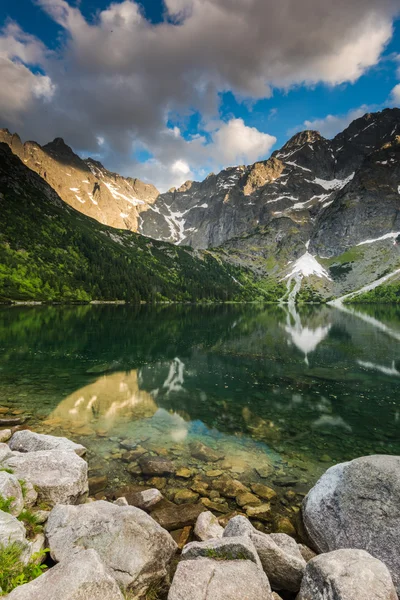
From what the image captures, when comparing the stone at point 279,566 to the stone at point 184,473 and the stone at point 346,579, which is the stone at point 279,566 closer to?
the stone at point 346,579

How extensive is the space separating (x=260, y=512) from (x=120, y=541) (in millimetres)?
8065

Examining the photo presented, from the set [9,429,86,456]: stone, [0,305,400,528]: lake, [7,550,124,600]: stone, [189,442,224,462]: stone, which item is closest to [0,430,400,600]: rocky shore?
[7,550,124,600]: stone

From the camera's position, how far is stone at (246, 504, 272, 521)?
1404 centimetres

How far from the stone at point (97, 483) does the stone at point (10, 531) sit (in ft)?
A: 25.1

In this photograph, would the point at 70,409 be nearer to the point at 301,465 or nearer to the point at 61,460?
the point at 61,460

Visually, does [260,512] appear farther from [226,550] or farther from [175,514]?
[226,550]

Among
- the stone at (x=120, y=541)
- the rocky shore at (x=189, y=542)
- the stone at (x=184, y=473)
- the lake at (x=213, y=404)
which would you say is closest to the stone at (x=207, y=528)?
the rocky shore at (x=189, y=542)

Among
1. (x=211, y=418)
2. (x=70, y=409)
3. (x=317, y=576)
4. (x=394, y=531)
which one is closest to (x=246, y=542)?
(x=317, y=576)

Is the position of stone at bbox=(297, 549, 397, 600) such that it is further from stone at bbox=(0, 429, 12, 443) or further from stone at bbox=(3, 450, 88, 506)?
stone at bbox=(0, 429, 12, 443)

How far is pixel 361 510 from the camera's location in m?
11.1

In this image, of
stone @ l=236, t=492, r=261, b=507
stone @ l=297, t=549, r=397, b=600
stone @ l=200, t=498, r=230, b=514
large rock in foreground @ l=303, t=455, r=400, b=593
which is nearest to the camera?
stone @ l=297, t=549, r=397, b=600

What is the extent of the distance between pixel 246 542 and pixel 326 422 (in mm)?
19482

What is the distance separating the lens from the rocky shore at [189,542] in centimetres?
695

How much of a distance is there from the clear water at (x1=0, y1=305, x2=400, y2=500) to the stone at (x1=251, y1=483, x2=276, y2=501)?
1.02 m
